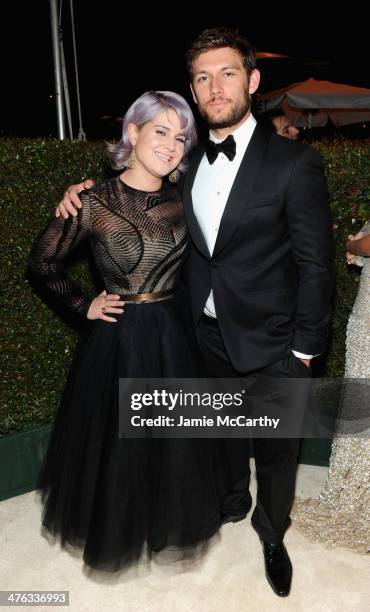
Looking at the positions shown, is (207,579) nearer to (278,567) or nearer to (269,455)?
(278,567)

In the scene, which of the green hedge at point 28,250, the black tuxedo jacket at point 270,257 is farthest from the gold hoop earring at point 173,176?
the green hedge at point 28,250

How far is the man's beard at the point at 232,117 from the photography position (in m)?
2.42

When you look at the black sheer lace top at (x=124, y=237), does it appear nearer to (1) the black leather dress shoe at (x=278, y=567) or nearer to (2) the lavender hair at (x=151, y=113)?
(2) the lavender hair at (x=151, y=113)

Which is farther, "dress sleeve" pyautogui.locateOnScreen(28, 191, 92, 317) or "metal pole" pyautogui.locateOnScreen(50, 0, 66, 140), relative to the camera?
"metal pole" pyautogui.locateOnScreen(50, 0, 66, 140)

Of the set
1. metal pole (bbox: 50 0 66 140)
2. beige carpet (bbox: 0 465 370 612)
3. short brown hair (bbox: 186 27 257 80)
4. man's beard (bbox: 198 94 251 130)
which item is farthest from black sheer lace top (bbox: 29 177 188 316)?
metal pole (bbox: 50 0 66 140)

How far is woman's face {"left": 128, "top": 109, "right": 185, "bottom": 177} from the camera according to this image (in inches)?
97.6

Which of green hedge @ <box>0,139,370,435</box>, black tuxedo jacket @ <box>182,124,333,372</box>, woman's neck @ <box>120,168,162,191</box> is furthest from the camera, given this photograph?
green hedge @ <box>0,139,370,435</box>

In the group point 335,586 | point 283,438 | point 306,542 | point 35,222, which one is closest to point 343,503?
point 306,542

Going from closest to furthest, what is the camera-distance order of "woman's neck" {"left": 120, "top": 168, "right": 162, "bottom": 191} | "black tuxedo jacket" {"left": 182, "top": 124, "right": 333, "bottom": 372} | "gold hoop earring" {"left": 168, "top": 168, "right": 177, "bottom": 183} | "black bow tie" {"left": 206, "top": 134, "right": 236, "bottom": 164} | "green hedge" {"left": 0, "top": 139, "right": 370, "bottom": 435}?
1. "black tuxedo jacket" {"left": 182, "top": 124, "right": 333, "bottom": 372}
2. "black bow tie" {"left": 206, "top": 134, "right": 236, "bottom": 164}
3. "woman's neck" {"left": 120, "top": 168, "right": 162, "bottom": 191}
4. "gold hoop earring" {"left": 168, "top": 168, "right": 177, "bottom": 183}
5. "green hedge" {"left": 0, "top": 139, "right": 370, "bottom": 435}

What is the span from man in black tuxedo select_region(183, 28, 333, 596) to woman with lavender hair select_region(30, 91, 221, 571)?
145mm

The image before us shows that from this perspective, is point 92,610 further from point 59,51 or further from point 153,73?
point 153,73

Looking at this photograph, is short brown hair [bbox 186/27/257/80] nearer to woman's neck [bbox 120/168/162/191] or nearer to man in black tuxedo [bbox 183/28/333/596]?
man in black tuxedo [bbox 183/28/333/596]

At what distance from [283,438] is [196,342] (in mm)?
636

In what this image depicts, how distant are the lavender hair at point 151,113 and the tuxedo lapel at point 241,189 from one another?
0.32m
